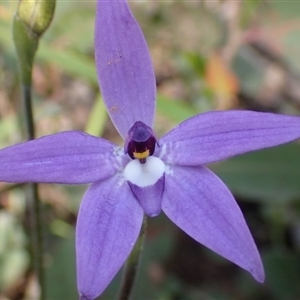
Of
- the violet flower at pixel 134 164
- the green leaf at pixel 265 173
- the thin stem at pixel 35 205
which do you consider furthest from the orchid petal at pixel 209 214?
the green leaf at pixel 265 173

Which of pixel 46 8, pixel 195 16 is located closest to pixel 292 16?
pixel 195 16

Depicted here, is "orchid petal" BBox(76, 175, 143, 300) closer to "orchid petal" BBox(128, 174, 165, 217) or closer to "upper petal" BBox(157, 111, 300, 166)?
"orchid petal" BBox(128, 174, 165, 217)

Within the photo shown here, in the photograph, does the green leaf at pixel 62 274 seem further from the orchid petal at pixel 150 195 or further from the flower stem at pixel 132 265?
the orchid petal at pixel 150 195

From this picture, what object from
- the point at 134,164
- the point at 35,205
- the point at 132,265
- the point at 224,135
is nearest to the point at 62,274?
the point at 35,205

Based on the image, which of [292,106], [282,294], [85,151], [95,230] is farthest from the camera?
[292,106]

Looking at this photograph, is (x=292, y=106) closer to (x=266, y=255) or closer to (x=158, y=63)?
(x=158, y=63)

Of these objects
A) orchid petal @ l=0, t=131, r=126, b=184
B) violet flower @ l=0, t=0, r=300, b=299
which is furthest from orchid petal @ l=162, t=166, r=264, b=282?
orchid petal @ l=0, t=131, r=126, b=184
